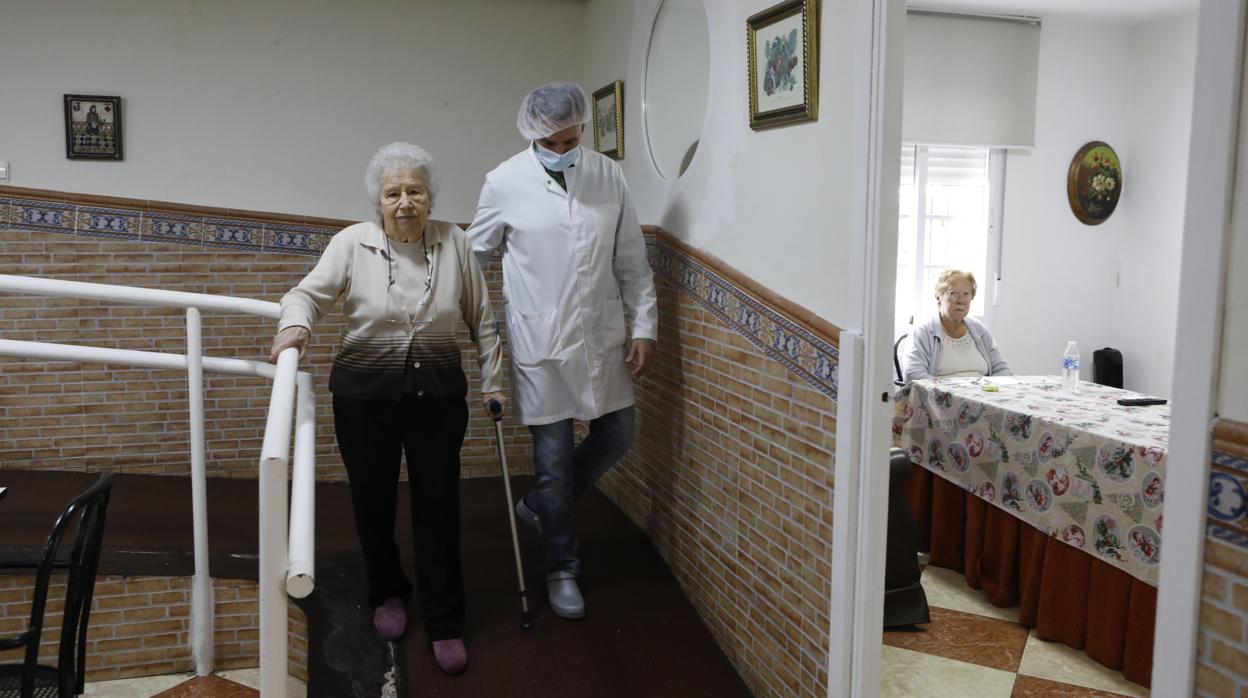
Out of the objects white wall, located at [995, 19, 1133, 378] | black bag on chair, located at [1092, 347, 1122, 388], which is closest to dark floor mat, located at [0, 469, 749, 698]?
white wall, located at [995, 19, 1133, 378]

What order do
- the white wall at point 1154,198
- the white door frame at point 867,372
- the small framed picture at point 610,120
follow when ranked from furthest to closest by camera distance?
the white wall at point 1154,198
the small framed picture at point 610,120
the white door frame at point 867,372

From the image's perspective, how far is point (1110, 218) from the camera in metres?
6.50

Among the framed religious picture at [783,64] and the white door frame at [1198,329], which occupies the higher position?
the framed religious picture at [783,64]

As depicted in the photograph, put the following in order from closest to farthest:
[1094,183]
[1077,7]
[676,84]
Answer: [676,84], [1077,7], [1094,183]

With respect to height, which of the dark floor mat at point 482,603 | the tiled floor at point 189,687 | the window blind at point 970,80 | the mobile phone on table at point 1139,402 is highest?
the window blind at point 970,80

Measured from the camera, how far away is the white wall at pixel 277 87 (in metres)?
4.30

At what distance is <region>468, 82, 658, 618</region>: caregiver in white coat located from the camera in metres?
3.00

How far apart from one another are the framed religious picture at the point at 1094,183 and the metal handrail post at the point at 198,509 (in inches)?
222

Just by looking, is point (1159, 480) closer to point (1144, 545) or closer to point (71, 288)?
point (1144, 545)

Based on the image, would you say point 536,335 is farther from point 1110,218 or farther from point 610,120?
point 1110,218

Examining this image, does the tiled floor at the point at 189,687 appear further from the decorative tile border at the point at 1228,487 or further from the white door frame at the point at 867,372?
the decorative tile border at the point at 1228,487

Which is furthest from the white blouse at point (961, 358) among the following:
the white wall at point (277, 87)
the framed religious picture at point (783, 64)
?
the white wall at point (277, 87)

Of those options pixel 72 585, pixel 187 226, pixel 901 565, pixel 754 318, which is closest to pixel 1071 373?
pixel 901 565

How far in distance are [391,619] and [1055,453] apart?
231cm
